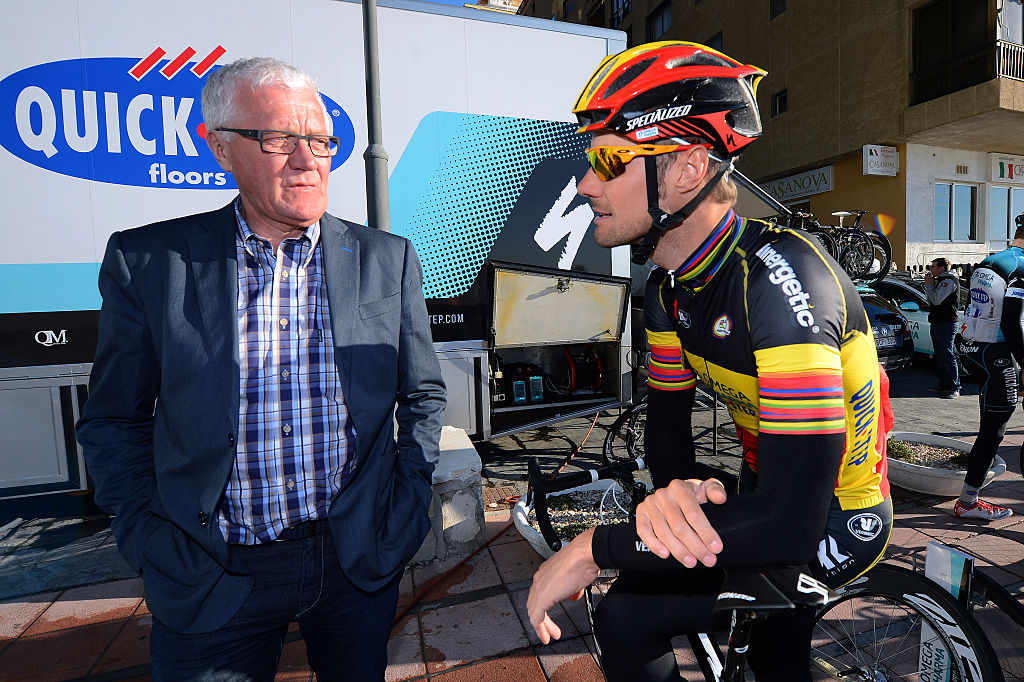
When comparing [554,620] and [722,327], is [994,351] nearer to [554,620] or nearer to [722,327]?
[554,620]

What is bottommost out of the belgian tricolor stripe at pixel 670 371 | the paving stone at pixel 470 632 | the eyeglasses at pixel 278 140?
the paving stone at pixel 470 632

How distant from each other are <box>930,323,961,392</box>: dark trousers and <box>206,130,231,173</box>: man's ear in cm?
1150

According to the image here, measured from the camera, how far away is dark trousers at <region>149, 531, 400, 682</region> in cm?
155

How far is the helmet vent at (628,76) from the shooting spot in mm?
1666

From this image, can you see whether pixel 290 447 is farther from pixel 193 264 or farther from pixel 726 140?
pixel 726 140

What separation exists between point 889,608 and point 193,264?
320cm

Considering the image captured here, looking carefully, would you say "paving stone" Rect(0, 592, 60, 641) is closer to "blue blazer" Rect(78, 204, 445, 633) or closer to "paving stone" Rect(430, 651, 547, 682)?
"paving stone" Rect(430, 651, 547, 682)

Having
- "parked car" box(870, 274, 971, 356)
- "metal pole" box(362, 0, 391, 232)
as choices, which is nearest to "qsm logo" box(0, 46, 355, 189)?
"metal pole" box(362, 0, 391, 232)

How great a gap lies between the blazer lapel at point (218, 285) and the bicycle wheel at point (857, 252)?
35.3 feet

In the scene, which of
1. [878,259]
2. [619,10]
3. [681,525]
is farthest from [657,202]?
[619,10]

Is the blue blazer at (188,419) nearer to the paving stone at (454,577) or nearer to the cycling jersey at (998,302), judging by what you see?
the paving stone at (454,577)

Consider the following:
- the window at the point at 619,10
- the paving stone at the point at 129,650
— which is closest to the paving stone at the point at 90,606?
the paving stone at the point at 129,650

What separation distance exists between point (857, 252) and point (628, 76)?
33.6ft

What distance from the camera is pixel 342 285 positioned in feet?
5.97
